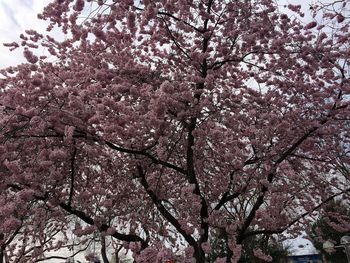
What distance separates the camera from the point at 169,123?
5875 millimetres

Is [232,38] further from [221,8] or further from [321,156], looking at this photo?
[321,156]

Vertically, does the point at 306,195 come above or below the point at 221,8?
below

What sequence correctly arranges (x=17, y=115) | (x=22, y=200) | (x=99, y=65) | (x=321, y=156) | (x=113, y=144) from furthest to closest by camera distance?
(x=321, y=156) < (x=99, y=65) < (x=113, y=144) < (x=17, y=115) < (x=22, y=200)

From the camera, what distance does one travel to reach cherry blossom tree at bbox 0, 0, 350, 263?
564 cm

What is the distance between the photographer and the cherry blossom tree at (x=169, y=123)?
564 cm

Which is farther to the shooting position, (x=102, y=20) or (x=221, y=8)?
(x=221, y=8)

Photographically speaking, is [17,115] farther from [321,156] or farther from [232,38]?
[321,156]

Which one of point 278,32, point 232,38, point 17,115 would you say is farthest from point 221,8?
point 17,115

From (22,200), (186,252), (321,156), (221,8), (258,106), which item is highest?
(221,8)

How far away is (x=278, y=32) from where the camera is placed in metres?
6.99

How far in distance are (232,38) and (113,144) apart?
2.89m

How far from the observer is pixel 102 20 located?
6.38 meters

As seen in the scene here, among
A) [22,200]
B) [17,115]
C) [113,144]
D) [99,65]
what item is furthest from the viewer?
[99,65]

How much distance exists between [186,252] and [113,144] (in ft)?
6.54
